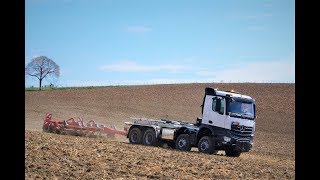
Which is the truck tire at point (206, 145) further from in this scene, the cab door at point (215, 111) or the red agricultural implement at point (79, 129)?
the red agricultural implement at point (79, 129)

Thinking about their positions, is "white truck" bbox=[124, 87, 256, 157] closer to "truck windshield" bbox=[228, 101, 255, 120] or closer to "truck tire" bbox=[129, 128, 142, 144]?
"truck windshield" bbox=[228, 101, 255, 120]

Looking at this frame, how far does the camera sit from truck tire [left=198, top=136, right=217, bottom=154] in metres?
19.0

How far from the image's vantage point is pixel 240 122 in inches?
739

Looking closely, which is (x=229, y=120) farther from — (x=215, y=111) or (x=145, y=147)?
(x=145, y=147)

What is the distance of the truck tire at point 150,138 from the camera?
21042mm

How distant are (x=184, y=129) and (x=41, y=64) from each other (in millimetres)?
71879

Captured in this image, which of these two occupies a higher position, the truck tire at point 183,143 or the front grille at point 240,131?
the front grille at point 240,131

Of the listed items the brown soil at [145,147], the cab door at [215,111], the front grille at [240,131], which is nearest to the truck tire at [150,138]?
the brown soil at [145,147]

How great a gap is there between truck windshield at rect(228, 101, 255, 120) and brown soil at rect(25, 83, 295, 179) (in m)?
2.16

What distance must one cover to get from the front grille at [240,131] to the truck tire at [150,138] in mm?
4571
